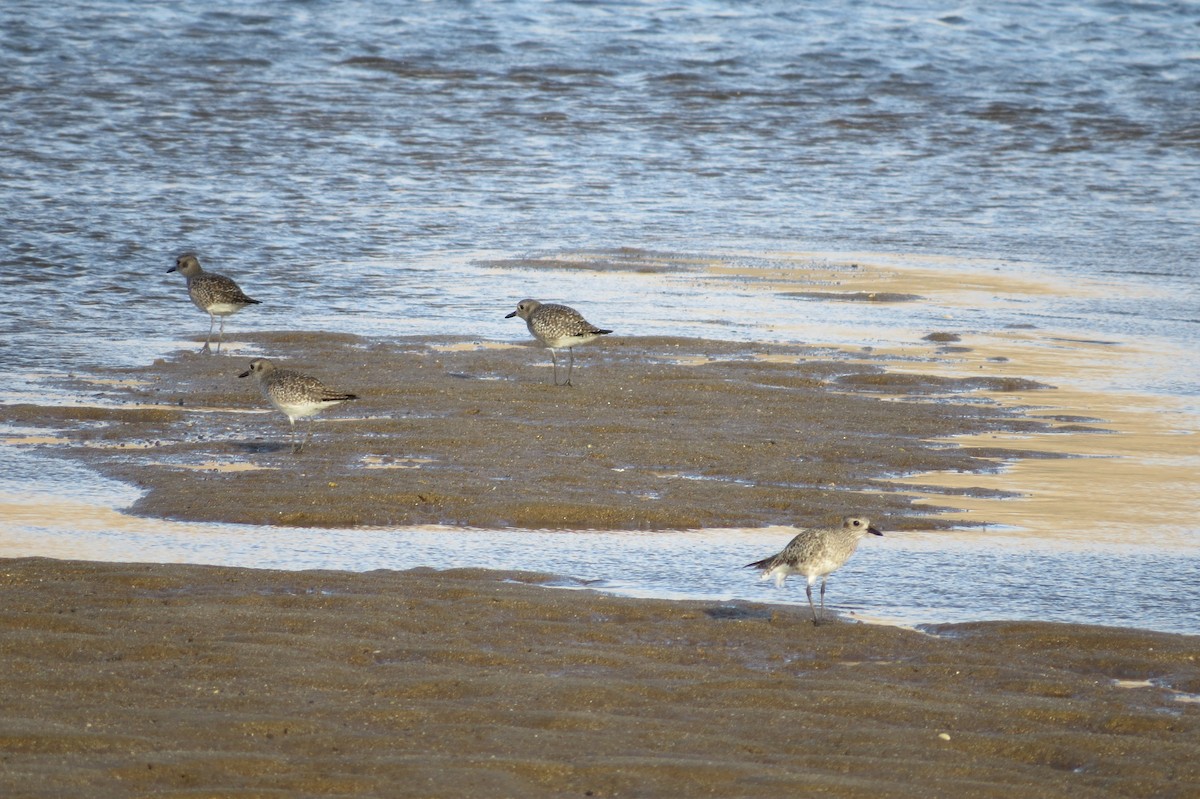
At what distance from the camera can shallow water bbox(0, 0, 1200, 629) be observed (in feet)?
36.4

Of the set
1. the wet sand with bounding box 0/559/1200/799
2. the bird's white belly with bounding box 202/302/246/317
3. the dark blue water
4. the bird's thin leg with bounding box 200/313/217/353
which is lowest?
the bird's thin leg with bounding box 200/313/217/353

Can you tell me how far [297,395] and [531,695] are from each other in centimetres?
558

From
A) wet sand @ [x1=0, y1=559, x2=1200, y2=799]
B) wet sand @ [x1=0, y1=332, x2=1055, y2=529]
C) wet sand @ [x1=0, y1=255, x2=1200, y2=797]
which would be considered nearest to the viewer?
wet sand @ [x1=0, y1=559, x2=1200, y2=799]

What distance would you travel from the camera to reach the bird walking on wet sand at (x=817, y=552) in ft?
27.3

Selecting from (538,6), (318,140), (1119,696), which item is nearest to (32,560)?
(1119,696)

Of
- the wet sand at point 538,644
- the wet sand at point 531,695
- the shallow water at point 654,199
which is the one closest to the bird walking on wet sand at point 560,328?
the wet sand at point 538,644

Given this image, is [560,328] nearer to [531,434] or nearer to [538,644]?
[531,434]

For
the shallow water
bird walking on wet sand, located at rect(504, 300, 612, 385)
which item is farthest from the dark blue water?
bird walking on wet sand, located at rect(504, 300, 612, 385)

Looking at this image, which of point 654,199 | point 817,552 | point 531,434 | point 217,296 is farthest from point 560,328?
point 654,199

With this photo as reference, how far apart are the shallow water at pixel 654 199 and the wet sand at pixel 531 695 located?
840mm

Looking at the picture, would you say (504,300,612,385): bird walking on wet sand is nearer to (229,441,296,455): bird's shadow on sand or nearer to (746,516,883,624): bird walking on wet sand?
(229,441,296,455): bird's shadow on sand

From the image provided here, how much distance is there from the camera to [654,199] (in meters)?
26.0

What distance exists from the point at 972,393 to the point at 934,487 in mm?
3308

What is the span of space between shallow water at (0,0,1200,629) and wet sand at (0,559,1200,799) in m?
0.84
